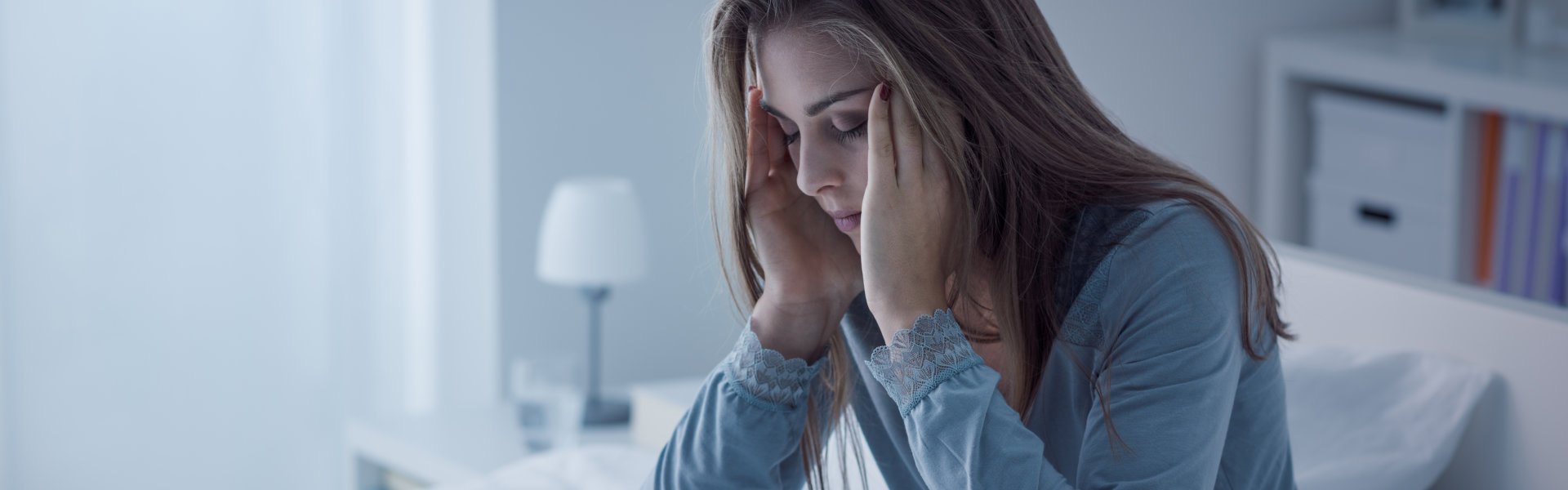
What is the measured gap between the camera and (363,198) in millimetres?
2621

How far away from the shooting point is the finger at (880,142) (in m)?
1.04

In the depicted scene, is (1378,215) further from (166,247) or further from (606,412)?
(166,247)

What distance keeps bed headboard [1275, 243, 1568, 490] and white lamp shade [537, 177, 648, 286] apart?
108 cm

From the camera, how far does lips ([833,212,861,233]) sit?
114cm

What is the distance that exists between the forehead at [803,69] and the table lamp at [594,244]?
120 cm

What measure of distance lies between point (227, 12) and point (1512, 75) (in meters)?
2.20

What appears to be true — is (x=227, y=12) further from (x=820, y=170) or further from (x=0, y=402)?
(x=820, y=170)

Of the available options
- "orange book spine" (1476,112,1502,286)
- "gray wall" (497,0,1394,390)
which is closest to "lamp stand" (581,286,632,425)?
"gray wall" (497,0,1394,390)

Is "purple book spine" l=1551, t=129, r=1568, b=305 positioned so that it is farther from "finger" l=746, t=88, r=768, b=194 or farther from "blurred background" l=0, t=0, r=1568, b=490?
"finger" l=746, t=88, r=768, b=194

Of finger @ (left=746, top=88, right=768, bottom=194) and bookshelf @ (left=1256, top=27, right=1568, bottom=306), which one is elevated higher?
finger @ (left=746, top=88, right=768, bottom=194)

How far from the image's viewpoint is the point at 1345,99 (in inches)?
109

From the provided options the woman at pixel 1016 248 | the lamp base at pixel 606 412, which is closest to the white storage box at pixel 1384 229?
the lamp base at pixel 606 412

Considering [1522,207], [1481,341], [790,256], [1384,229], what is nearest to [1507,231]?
[1522,207]

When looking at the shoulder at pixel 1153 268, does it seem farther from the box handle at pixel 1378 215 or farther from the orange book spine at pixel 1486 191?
the box handle at pixel 1378 215
